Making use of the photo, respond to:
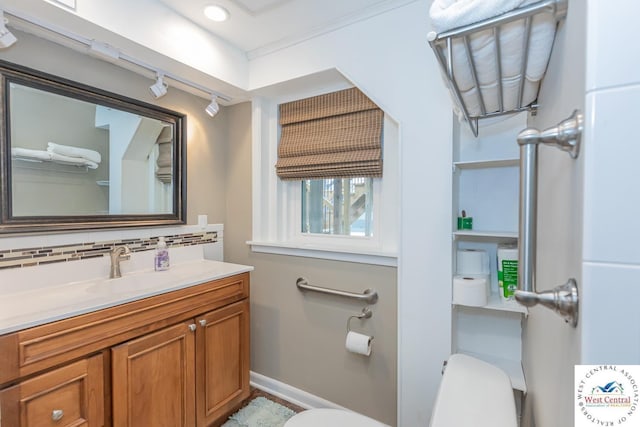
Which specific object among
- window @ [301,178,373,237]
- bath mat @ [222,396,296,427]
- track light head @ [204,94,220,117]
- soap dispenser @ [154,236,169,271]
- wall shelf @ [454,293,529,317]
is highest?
track light head @ [204,94,220,117]

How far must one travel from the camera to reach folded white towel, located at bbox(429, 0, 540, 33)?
54cm

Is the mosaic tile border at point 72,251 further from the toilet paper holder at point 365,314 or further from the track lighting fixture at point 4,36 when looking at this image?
the toilet paper holder at point 365,314

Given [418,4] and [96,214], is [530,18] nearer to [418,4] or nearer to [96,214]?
[418,4]

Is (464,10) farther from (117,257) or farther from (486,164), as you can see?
(117,257)

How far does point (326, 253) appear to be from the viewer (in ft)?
5.90

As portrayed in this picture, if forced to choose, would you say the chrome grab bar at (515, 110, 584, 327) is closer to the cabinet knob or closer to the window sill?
the window sill

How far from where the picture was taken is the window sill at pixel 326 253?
159 cm

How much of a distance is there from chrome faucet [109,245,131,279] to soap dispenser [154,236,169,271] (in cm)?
17

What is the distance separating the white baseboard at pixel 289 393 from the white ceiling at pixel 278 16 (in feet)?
7.18

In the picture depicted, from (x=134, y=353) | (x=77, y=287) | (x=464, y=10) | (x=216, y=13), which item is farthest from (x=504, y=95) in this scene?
(x=77, y=287)

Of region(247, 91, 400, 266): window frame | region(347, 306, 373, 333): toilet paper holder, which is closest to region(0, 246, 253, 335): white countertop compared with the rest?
region(247, 91, 400, 266): window frame

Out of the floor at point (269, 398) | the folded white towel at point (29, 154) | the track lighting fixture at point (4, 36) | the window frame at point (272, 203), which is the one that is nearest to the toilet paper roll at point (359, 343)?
the window frame at point (272, 203)

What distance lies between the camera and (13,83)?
125cm

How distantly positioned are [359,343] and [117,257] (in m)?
1.37
